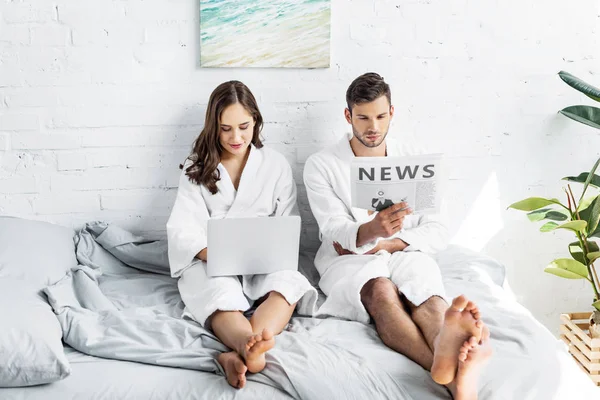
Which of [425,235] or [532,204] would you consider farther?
[532,204]

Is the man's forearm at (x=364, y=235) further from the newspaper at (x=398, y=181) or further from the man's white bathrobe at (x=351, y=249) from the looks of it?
the newspaper at (x=398, y=181)

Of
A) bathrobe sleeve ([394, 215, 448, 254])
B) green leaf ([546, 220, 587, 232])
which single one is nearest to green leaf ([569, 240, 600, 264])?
green leaf ([546, 220, 587, 232])

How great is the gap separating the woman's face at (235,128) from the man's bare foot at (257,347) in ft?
2.93

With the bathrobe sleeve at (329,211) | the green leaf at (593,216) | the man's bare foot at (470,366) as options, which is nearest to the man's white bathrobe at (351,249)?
the bathrobe sleeve at (329,211)

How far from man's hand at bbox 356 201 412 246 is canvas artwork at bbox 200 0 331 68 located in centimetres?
84

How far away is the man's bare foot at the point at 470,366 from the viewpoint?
1664mm

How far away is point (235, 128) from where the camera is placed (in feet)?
8.13

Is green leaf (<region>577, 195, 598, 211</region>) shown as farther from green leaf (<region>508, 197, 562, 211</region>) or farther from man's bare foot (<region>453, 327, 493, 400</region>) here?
man's bare foot (<region>453, 327, 493, 400</region>)

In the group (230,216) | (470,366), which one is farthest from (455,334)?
(230,216)

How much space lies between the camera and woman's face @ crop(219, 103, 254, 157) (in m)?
2.48

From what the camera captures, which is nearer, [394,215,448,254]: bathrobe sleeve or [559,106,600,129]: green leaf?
[394,215,448,254]: bathrobe sleeve

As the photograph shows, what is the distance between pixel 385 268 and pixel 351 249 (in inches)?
5.2

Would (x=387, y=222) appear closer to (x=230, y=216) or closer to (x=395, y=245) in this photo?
(x=395, y=245)

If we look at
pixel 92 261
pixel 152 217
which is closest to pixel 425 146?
pixel 152 217
